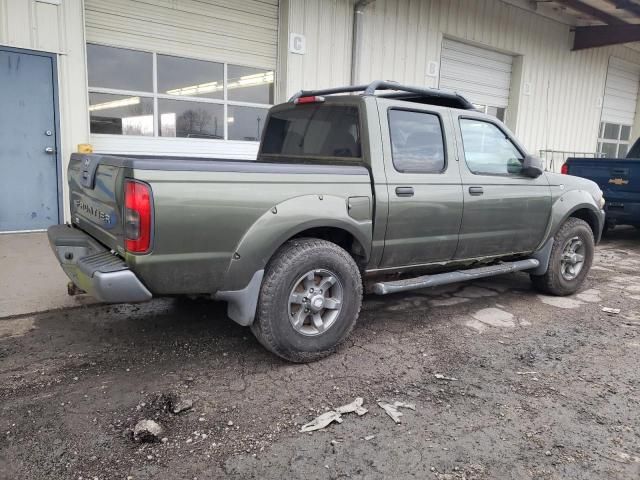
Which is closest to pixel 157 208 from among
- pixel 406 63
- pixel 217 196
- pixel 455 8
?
pixel 217 196

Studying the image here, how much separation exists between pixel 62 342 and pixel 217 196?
6.36 ft

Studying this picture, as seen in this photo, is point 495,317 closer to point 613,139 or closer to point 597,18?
point 597,18

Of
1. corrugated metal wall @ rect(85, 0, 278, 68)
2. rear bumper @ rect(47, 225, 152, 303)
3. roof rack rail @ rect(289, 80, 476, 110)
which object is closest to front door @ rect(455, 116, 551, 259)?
roof rack rail @ rect(289, 80, 476, 110)

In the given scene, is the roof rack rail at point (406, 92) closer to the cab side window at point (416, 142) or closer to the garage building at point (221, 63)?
the cab side window at point (416, 142)

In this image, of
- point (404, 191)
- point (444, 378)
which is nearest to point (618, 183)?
point (404, 191)

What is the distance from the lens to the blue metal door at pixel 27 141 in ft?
22.0

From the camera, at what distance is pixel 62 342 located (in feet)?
12.8

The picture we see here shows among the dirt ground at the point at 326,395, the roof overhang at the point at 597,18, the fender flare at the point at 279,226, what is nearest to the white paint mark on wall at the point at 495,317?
the dirt ground at the point at 326,395

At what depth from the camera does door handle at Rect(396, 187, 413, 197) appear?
3.91 m

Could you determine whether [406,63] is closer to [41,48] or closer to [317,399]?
[41,48]

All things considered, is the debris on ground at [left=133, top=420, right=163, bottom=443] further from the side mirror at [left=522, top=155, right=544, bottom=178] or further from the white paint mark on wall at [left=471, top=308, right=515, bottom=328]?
the side mirror at [left=522, top=155, right=544, bottom=178]

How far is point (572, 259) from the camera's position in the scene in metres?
5.45

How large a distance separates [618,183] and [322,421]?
7.89m

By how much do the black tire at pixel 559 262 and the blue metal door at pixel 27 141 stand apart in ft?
21.5
